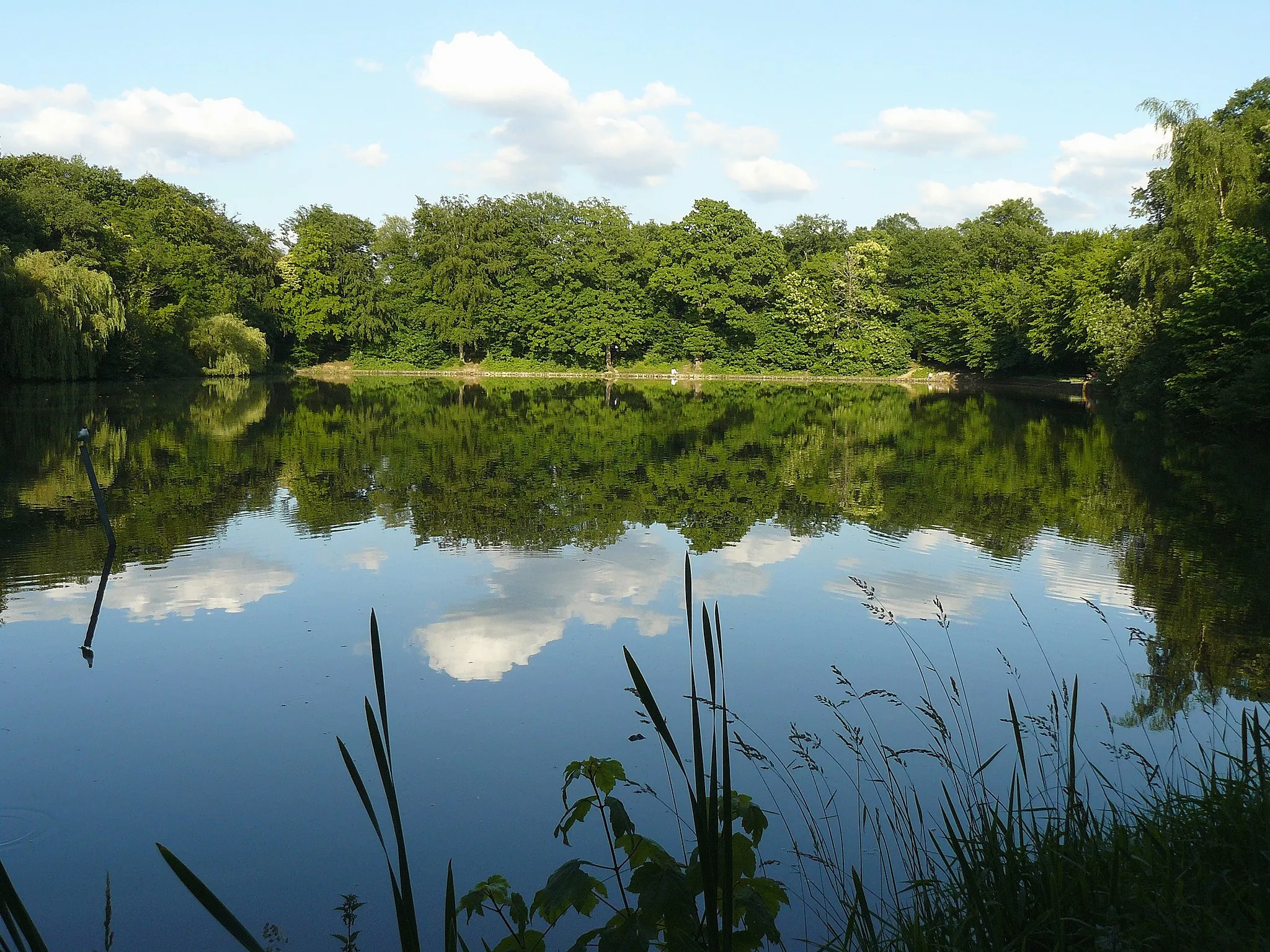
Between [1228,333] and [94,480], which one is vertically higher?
[1228,333]

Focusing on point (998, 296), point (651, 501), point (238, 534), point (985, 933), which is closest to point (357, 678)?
point (985, 933)

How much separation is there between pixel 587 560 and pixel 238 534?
14.0 feet

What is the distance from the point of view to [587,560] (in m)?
10.4

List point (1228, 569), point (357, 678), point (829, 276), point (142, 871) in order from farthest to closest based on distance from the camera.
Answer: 1. point (829, 276)
2. point (1228, 569)
3. point (357, 678)
4. point (142, 871)

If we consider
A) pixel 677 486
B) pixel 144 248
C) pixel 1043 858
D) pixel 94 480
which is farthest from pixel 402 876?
pixel 144 248

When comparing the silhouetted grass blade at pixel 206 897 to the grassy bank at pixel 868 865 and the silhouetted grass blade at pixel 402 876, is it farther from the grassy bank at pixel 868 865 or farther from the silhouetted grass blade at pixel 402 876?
the silhouetted grass blade at pixel 402 876

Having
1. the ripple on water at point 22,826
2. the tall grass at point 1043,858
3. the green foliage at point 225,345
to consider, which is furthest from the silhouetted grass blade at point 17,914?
the green foliage at point 225,345

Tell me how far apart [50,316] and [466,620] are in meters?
29.5

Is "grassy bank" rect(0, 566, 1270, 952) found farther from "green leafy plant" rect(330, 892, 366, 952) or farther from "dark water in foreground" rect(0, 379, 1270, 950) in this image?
"dark water in foreground" rect(0, 379, 1270, 950)

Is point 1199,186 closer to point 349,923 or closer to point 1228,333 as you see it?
point 1228,333

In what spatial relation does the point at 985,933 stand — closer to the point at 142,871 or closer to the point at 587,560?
the point at 142,871

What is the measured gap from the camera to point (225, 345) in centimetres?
4625

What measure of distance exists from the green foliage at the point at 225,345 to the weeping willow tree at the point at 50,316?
39.9 ft

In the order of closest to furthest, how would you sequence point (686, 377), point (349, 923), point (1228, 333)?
point (349, 923) < point (1228, 333) < point (686, 377)
